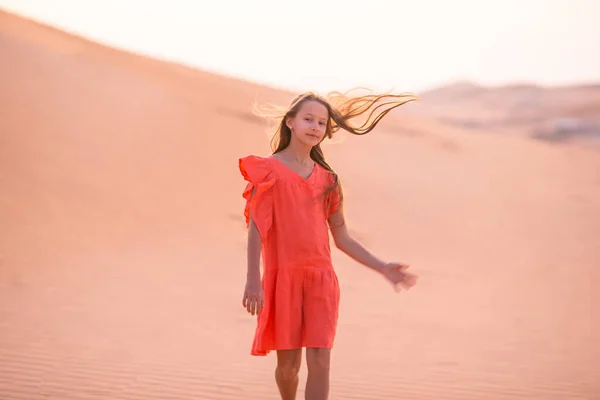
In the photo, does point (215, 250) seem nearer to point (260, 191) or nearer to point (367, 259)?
point (367, 259)

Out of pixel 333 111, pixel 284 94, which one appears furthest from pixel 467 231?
pixel 284 94

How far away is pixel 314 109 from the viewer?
13.8 ft

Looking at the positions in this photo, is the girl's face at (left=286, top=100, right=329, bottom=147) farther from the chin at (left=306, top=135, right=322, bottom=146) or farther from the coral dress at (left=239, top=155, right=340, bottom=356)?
the coral dress at (left=239, top=155, right=340, bottom=356)

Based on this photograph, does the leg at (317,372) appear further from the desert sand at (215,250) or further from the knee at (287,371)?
the desert sand at (215,250)

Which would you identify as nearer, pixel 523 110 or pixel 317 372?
pixel 317 372

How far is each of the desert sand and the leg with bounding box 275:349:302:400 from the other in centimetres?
161

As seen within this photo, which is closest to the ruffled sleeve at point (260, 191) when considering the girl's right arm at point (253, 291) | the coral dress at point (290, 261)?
the coral dress at point (290, 261)

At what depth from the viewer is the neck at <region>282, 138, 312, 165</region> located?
165 inches

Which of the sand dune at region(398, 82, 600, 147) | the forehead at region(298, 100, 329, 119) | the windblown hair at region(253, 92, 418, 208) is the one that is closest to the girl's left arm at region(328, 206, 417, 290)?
the windblown hair at region(253, 92, 418, 208)

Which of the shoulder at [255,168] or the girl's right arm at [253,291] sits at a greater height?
the shoulder at [255,168]

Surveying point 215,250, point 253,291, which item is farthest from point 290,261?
point 215,250

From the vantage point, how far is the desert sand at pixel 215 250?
21.3 feet

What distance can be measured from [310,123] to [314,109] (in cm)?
8

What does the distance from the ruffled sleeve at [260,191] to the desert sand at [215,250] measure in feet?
6.82
